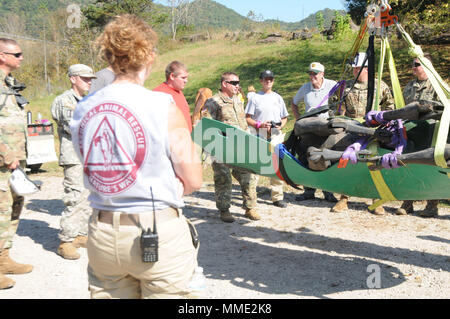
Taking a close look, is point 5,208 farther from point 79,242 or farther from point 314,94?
point 314,94

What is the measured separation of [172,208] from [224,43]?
24.3m

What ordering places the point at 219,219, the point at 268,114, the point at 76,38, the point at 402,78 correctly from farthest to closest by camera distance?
the point at 76,38 → the point at 402,78 → the point at 268,114 → the point at 219,219

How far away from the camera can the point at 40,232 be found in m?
5.44

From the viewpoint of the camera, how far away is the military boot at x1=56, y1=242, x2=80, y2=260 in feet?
14.7

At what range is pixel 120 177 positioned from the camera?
5.77 feet

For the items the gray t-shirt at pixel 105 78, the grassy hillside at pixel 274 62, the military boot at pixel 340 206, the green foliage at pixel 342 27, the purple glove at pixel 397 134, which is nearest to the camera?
the gray t-shirt at pixel 105 78

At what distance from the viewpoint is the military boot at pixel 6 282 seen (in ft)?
12.3

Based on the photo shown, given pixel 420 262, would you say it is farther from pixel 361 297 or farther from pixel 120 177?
pixel 120 177

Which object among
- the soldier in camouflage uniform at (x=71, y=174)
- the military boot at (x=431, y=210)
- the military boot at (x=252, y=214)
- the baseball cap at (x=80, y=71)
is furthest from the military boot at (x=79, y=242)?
the military boot at (x=431, y=210)

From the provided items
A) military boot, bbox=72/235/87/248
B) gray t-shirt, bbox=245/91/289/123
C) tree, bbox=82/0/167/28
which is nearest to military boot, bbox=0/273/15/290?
military boot, bbox=72/235/87/248

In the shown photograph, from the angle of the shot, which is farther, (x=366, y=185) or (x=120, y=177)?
(x=366, y=185)

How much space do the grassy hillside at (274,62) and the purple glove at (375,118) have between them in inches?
302

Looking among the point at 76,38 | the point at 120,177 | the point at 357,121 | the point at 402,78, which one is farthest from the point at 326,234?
the point at 76,38

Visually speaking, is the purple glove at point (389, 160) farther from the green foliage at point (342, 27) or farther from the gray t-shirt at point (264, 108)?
the green foliage at point (342, 27)
